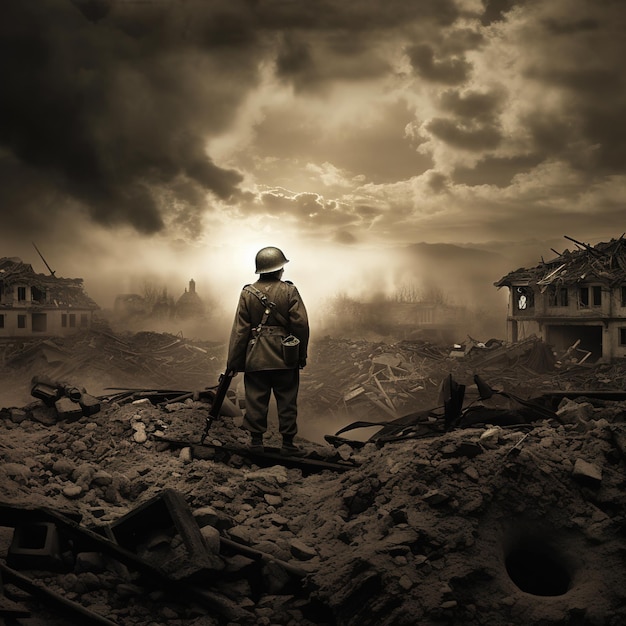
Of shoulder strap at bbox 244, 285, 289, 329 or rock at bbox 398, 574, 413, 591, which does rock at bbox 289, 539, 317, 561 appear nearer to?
rock at bbox 398, 574, 413, 591

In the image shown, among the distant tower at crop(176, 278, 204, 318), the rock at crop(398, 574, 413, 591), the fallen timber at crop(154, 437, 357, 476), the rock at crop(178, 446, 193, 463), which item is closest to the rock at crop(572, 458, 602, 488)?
the rock at crop(398, 574, 413, 591)

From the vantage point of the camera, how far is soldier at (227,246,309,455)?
17.9 ft

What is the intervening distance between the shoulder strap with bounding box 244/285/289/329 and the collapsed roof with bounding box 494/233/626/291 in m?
17.0

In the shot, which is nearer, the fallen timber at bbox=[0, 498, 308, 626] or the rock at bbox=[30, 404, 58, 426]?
the fallen timber at bbox=[0, 498, 308, 626]

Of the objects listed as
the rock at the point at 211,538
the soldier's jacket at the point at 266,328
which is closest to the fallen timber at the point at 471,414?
the soldier's jacket at the point at 266,328

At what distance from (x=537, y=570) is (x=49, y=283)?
70.9 ft

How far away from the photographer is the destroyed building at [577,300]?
19859 mm

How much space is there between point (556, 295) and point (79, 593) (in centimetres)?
2219

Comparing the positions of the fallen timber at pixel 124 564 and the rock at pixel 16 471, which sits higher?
the rock at pixel 16 471

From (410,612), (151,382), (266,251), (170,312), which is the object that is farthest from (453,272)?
(410,612)

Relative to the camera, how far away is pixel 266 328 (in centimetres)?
549

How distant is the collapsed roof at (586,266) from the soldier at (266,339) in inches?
668

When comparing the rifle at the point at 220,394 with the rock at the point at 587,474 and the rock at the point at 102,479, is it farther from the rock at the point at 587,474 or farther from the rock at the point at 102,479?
the rock at the point at 587,474

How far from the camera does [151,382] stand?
20.1 metres
